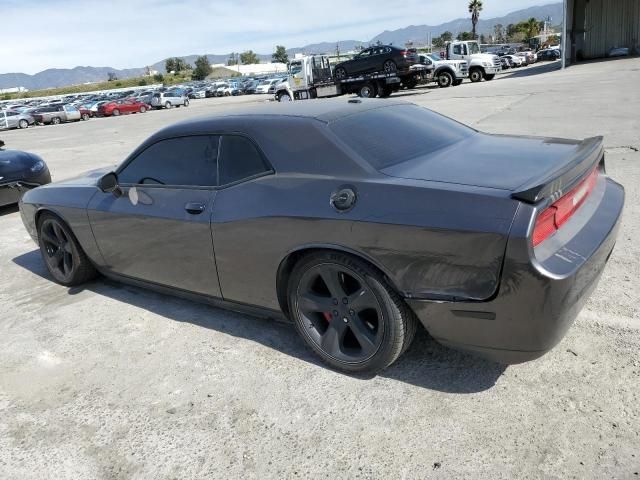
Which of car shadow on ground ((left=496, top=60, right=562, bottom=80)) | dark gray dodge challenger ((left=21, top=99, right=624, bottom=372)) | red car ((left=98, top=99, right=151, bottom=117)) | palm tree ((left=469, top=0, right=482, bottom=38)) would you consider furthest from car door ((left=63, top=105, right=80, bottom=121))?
palm tree ((left=469, top=0, right=482, bottom=38))

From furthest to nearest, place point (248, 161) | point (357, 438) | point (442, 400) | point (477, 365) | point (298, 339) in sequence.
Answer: point (298, 339) → point (248, 161) → point (477, 365) → point (442, 400) → point (357, 438)

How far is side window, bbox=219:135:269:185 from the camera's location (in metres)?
3.19

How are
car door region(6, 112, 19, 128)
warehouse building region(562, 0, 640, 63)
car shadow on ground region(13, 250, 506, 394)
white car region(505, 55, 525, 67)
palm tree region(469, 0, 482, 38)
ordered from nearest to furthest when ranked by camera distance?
car shadow on ground region(13, 250, 506, 394)
car door region(6, 112, 19, 128)
warehouse building region(562, 0, 640, 63)
white car region(505, 55, 525, 67)
palm tree region(469, 0, 482, 38)

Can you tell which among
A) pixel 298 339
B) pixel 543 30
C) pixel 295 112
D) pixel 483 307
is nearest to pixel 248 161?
pixel 295 112

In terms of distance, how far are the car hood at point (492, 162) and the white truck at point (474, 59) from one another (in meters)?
29.6

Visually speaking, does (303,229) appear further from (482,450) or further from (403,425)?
(482,450)

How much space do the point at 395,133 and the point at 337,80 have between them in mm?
26151

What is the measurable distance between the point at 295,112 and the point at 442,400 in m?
1.88

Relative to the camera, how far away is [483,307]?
2.39m

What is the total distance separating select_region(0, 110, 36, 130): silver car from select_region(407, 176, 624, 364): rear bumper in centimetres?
4037

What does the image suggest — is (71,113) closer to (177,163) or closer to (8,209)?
(8,209)

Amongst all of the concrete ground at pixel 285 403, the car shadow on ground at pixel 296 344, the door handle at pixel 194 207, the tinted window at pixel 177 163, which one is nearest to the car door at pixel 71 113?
the car shadow on ground at pixel 296 344

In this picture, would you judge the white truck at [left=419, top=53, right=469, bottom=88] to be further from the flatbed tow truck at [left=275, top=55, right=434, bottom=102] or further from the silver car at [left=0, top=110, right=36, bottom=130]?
the silver car at [left=0, top=110, right=36, bottom=130]

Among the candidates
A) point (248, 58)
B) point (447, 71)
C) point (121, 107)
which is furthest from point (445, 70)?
point (248, 58)
